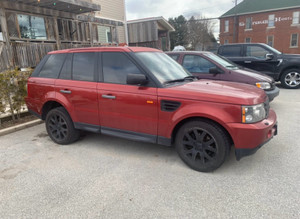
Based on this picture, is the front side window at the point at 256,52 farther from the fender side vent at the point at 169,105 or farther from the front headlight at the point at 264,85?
the fender side vent at the point at 169,105

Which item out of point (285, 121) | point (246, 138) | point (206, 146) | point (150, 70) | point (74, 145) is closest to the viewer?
point (246, 138)

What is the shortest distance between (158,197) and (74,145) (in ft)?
7.81

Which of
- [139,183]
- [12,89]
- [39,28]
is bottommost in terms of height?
[139,183]

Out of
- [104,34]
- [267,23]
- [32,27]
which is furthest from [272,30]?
[32,27]

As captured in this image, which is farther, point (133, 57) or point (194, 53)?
point (194, 53)

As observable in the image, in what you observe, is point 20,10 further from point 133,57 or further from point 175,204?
point 175,204

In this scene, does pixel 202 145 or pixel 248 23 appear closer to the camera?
pixel 202 145

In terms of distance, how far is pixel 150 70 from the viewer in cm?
351

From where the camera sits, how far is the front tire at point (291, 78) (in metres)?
9.10

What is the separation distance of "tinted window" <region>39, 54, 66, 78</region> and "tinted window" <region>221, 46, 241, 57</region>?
753cm

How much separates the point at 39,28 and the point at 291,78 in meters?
10.8

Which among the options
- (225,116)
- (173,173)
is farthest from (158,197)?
(225,116)

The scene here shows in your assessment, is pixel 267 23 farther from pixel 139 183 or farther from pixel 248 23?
pixel 139 183

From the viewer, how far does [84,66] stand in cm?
409
